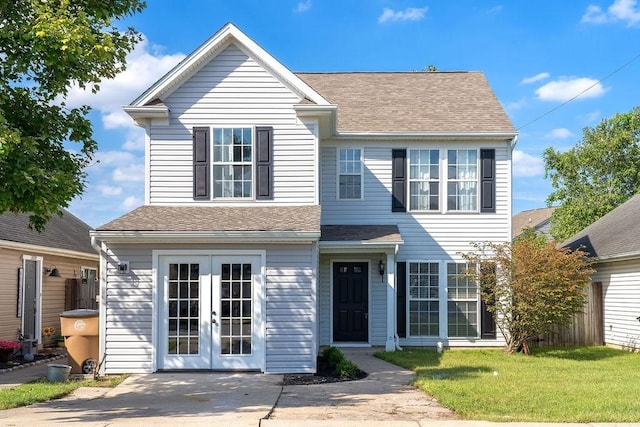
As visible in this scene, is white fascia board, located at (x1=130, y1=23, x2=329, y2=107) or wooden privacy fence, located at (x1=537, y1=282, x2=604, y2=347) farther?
wooden privacy fence, located at (x1=537, y1=282, x2=604, y2=347)

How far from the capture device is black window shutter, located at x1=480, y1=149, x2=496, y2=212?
18141 millimetres

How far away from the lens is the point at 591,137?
107ft

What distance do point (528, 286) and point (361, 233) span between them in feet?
13.6

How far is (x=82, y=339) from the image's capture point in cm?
1355

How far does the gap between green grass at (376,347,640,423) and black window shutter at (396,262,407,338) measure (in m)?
0.78

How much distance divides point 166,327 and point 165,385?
Result: 4.92 feet

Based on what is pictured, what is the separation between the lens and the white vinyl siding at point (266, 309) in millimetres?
13227

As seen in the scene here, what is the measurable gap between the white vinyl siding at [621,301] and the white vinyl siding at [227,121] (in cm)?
917

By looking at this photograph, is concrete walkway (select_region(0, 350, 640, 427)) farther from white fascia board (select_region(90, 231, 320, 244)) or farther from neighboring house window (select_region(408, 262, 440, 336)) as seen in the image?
neighboring house window (select_region(408, 262, 440, 336))

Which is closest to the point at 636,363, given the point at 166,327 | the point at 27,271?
the point at 166,327

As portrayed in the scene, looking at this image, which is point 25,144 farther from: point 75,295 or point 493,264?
point 75,295

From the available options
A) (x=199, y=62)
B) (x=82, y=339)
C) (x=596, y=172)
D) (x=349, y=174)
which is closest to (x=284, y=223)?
(x=199, y=62)

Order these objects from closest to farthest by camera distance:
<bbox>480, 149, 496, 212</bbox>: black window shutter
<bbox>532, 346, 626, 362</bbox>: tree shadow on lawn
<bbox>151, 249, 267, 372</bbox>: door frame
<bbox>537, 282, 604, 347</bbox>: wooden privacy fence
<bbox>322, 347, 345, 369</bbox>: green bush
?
<bbox>151, 249, 267, 372</bbox>: door frame < <bbox>322, 347, 345, 369</bbox>: green bush < <bbox>532, 346, 626, 362</bbox>: tree shadow on lawn < <bbox>480, 149, 496, 212</bbox>: black window shutter < <bbox>537, 282, 604, 347</bbox>: wooden privacy fence

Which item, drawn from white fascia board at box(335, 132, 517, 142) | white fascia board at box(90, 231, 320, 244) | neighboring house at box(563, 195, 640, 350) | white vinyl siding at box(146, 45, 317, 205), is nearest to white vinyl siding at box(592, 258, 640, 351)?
neighboring house at box(563, 195, 640, 350)
